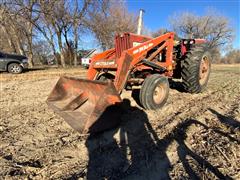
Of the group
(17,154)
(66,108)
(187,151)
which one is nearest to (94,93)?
(66,108)

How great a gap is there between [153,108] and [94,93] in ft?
4.33

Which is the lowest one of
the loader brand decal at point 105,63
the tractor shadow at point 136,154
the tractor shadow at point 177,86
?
the tractor shadow at point 136,154

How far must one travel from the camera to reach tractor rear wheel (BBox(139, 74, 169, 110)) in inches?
177

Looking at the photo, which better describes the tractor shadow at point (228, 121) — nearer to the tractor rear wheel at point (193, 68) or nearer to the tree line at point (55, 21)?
the tractor rear wheel at point (193, 68)

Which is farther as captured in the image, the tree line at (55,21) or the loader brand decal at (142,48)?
the tree line at (55,21)

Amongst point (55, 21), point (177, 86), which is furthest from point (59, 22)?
point (177, 86)

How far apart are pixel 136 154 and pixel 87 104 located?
69.1 inches

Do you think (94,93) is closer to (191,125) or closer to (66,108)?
(66,108)

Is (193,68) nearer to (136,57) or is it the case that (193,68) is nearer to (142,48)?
(142,48)

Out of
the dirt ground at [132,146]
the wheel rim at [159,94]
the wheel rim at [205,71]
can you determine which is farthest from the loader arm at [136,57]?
the wheel rim at [205,71]

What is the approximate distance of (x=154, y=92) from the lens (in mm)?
4801

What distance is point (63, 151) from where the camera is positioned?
3.16 meters

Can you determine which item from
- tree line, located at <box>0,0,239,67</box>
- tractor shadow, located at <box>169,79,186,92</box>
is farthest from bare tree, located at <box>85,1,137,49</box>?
tractor shadow, located at <box>169,79,186,92</box>

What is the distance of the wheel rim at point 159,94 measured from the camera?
485cm
